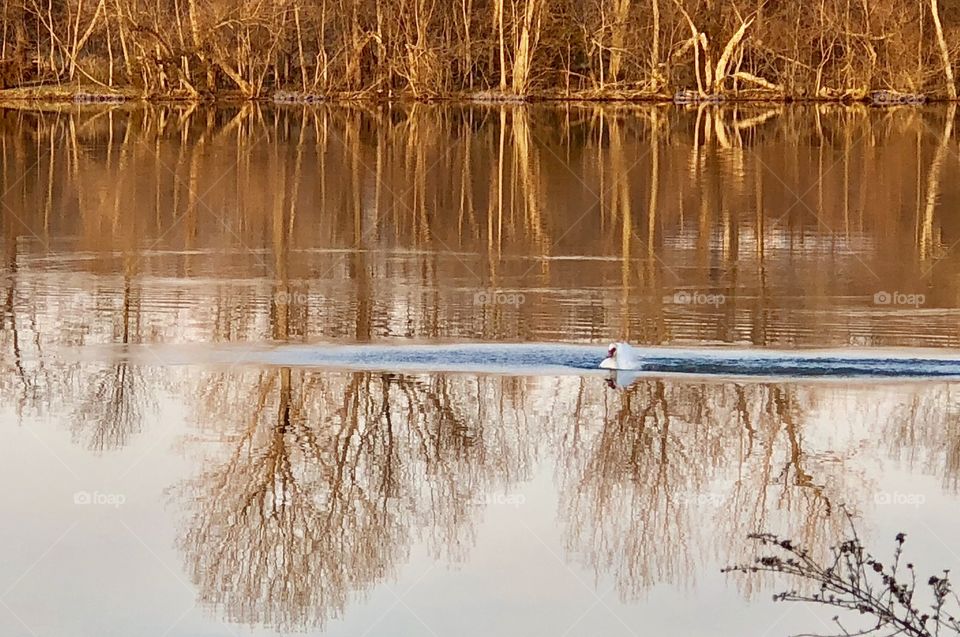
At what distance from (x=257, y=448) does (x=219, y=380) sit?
1740mm

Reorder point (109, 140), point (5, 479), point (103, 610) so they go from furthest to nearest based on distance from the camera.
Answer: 1. point (109, 140)
2. point (5, 479)
3. point (103, 610)

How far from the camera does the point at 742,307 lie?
624 inches

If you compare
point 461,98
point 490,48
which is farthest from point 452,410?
point 490,48

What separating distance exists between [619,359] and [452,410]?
5.21 feet

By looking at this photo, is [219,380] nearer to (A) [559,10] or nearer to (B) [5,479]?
(B) [5,479]

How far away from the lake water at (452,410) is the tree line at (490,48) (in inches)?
1471

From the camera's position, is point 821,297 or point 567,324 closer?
point 567,324

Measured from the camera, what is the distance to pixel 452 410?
11711mm

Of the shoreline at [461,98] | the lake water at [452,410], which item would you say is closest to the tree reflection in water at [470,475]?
the lake water at [452,410]

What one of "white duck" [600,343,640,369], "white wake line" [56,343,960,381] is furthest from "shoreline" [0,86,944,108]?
"white duck" [600,343,640,369]

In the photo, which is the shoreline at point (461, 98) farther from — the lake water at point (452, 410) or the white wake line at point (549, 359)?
the white wake line at point (549, 359)

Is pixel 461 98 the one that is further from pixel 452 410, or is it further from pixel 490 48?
pixel 452 410

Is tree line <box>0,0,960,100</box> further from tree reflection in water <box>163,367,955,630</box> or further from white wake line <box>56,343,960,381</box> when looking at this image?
tree reflection in water <box>163,367,955,630</box>

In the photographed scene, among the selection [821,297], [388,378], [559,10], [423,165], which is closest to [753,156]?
[423,165]
